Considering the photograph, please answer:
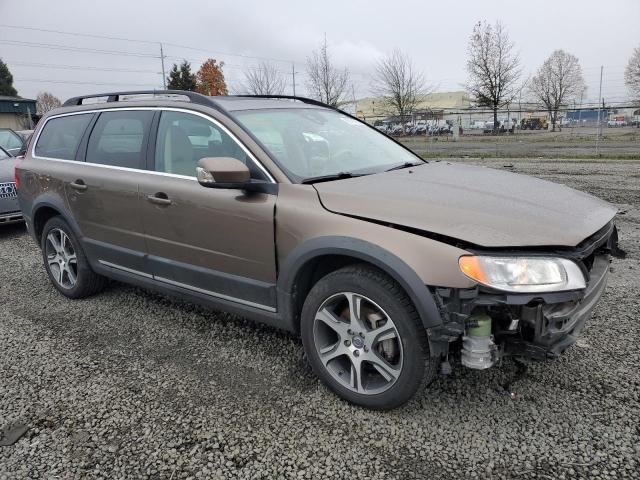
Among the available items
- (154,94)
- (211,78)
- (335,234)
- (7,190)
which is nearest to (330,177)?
(335,234)

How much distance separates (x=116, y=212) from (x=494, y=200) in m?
2.80

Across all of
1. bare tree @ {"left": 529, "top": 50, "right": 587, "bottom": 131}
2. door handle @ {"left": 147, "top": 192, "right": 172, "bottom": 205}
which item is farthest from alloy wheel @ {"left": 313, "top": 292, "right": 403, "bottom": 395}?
bare tree @ {"left": 529, "top": 50, "right": 587, "bottom": 131}

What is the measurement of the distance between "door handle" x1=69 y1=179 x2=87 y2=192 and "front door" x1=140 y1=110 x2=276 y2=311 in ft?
2.67

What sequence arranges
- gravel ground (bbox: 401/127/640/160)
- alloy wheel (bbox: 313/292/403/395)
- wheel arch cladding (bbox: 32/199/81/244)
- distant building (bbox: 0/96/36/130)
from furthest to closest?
distant building (bbox: 0/96/36/130) < gravel ground (bbox: 401/127/640/160) < wheel arch cladding (bbox: 32/199/81/244) < alloy wheel (bbox: 313/292/403/395)

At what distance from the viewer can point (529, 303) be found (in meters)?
2.30

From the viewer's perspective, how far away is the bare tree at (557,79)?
6431 cm

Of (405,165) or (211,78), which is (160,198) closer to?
(405,165)

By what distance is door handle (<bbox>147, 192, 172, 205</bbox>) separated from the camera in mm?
3463

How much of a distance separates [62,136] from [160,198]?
5.95 feet

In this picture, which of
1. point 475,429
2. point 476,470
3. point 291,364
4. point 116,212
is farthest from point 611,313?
point 116,212

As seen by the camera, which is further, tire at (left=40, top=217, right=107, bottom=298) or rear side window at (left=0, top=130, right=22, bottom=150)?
rear side window at (left=0, top=130, right=22, bottom=150)

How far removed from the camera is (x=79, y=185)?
4.18 metres

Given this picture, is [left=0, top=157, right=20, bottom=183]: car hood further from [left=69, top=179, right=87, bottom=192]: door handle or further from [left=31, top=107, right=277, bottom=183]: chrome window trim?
[left=69, top=179, right=87, bottom=192]: door handle

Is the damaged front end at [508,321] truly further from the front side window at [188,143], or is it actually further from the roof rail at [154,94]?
the roof rail at [154,94]
